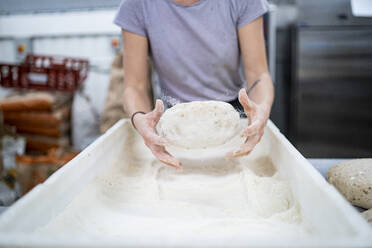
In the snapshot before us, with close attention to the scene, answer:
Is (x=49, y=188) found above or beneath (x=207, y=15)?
beneath

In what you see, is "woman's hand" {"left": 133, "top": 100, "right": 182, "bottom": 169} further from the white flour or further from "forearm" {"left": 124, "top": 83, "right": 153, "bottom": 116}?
"forearm" {"left": 124, "top": 83, "right": 153, "bottom": 116}

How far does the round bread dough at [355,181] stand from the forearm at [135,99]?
0.73 m

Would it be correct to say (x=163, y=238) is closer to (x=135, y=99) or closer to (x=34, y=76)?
(x=135, y=99)

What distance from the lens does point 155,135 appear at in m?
0.92

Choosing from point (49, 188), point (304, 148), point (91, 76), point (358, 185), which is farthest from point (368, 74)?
point (49, 188)

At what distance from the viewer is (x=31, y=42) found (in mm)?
3072

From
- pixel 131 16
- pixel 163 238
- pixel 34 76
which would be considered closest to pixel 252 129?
pixel 163 238

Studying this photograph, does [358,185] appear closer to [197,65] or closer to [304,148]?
[197,65]

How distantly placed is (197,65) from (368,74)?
7.50 feet

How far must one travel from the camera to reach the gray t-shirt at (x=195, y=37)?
1182 millimetres

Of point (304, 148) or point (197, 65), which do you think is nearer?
point (197, 65)

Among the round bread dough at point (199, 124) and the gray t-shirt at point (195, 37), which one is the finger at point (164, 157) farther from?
the gray t-shirt at point (195, 37)

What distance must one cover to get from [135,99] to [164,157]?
39 cm

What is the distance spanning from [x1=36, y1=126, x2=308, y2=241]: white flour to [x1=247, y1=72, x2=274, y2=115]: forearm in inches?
8.1
